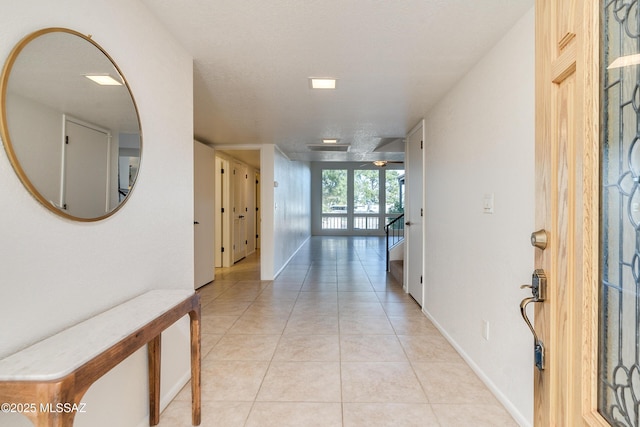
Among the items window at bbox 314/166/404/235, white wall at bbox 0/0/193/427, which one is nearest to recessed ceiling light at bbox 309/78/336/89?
white wall at bbox 0/0/193/427

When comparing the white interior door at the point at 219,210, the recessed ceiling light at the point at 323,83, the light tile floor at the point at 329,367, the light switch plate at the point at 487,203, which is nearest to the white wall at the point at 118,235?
the light tile floor at the point at 329,367

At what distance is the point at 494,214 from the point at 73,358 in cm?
214

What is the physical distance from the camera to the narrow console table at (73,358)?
78 centimetres

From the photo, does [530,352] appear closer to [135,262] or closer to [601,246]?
[601,246]

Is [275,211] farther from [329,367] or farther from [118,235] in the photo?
[118,235]

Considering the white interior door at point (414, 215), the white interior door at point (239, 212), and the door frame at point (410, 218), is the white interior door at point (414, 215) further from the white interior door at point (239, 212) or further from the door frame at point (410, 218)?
the white interior door at point (239, 212)

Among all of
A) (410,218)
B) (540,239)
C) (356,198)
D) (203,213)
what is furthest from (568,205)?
(356,198)

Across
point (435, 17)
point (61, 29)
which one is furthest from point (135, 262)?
point (435, 17)

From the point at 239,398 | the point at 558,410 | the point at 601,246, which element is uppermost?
the point at 601,246

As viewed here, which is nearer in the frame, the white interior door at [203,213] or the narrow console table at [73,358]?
the narrow console table at [73,358]

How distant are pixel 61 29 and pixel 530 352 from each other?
8.28 feet

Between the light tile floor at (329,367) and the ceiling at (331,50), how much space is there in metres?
2.24

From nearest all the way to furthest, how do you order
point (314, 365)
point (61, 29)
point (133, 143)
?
point (61, 29) < point (133, 143) < point (314, 365)

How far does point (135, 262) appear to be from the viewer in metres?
1.53
